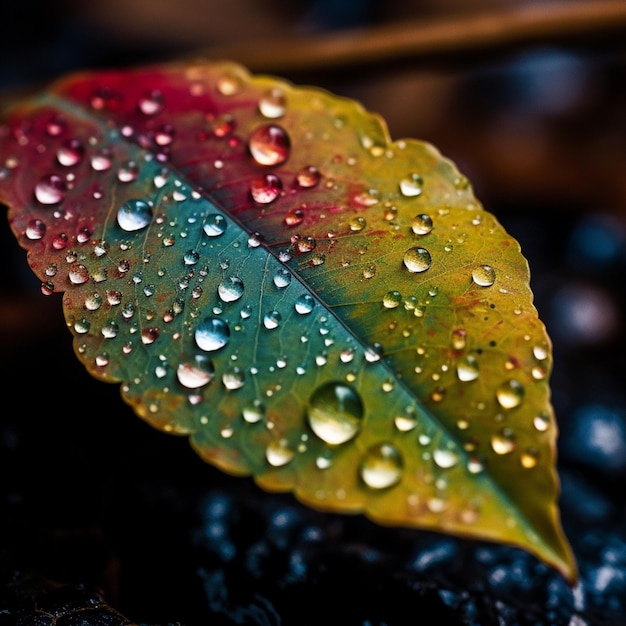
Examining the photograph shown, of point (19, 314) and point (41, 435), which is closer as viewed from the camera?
point (41, 435)

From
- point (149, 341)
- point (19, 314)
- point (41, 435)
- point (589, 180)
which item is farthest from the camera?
point (589, 180)

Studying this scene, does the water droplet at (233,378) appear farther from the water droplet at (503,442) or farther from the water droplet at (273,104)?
the water droplet at (273,104)

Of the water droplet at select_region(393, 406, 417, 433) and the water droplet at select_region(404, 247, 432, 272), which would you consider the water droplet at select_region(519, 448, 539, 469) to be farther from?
the water droplet at select_region(404, 247, 432, 272)

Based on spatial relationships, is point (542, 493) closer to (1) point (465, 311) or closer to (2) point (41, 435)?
(1) point (465, 311)

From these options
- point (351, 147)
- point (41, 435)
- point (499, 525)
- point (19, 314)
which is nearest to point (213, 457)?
point (499, 525)

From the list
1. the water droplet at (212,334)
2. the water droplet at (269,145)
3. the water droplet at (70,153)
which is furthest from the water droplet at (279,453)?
the water droplet at (70,153)

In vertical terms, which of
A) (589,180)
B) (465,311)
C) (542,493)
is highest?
(589,180)

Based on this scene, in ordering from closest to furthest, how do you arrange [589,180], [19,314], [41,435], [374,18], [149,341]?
[149,341]
[41,435]
[19,314]
[589,180]
[374,18]
